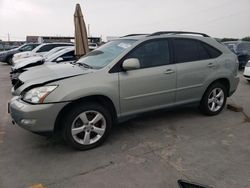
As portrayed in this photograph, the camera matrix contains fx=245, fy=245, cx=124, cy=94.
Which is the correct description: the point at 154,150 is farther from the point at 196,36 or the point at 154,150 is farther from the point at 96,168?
the point at 196,36

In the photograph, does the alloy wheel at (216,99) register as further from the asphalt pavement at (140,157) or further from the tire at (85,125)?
the tire at (85,125)

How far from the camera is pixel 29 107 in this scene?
10.5ft

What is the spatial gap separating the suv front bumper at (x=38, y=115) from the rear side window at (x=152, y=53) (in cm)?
143

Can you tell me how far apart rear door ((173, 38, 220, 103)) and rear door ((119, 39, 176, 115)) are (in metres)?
0.17

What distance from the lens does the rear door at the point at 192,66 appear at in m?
4.32

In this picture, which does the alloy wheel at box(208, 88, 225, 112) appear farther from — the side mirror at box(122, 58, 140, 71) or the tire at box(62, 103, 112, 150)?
the tire at box(62, 103, 112, 150)

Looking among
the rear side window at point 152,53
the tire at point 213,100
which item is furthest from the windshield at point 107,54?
the tire at point 213,100

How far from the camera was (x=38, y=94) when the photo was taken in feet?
10.6

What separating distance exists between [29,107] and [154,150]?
183 centimetres

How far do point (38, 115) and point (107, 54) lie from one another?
1569 millimetres

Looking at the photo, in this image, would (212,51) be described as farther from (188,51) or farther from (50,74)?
(50,74)

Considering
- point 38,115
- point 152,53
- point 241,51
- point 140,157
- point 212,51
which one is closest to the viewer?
point 38,115

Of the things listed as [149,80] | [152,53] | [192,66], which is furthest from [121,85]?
[192,66]

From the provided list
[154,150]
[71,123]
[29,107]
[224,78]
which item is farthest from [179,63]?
[29,107]
